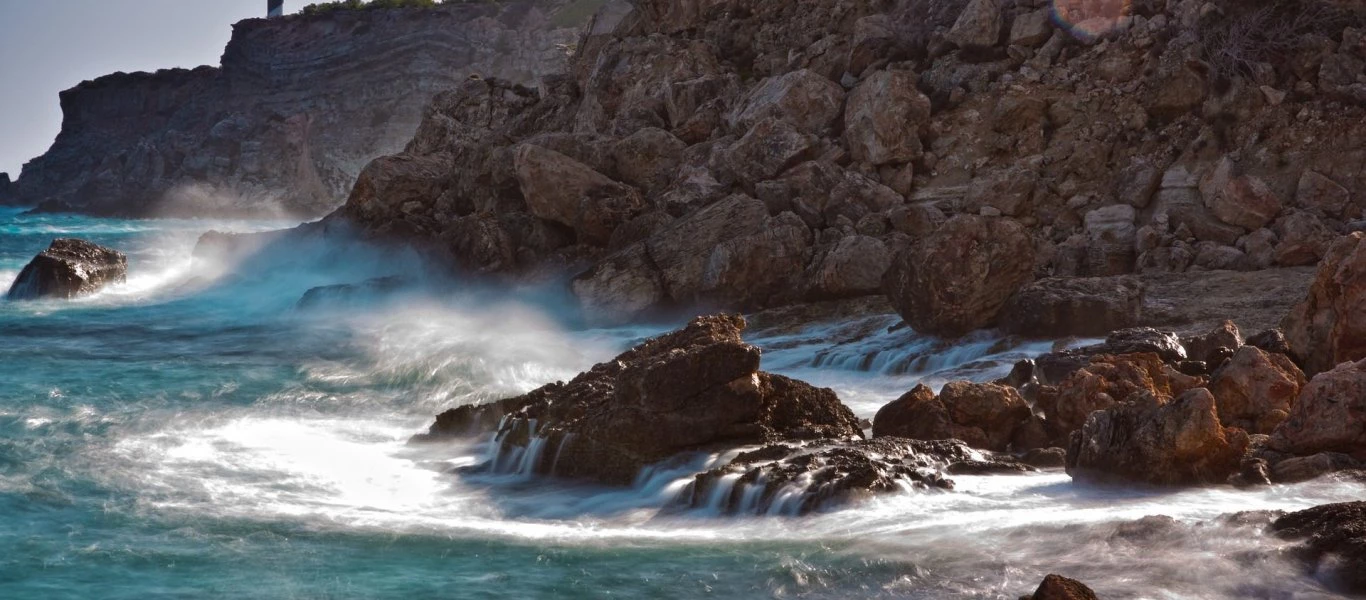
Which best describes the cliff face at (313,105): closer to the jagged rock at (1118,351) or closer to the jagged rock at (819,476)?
the jagged rock at (1118,351)

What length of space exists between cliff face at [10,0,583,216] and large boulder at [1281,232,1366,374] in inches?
3085

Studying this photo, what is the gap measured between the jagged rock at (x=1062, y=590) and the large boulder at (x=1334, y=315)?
6433 millimetres

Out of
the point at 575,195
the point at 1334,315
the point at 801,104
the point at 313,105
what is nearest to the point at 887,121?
the point at 801,104

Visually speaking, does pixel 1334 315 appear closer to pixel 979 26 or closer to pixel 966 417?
pixel 966 417

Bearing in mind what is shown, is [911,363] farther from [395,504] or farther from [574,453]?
[395,504]

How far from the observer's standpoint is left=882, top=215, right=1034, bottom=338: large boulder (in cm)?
1633

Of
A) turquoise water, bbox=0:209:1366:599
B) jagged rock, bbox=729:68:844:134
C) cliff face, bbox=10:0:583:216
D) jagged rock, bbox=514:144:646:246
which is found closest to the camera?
turquoise water, bbox=0:209:1366:599

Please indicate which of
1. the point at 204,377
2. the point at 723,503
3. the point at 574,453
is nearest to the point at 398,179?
the point at 204,377

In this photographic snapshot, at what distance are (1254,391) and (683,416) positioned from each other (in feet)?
15.3

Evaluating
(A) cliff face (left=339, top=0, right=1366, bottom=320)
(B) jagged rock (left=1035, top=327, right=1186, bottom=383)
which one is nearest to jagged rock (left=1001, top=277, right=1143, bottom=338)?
(A) cliff face (left=339, top=0, right=1366, bottom=320)

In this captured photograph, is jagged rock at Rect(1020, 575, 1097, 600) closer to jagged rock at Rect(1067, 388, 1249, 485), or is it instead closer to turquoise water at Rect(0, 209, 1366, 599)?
turquoise water at Rect(0, 209, 1366, 599)

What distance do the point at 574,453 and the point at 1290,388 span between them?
5925 mm

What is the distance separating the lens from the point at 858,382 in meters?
15.6

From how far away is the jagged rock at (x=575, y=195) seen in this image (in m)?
23.8
